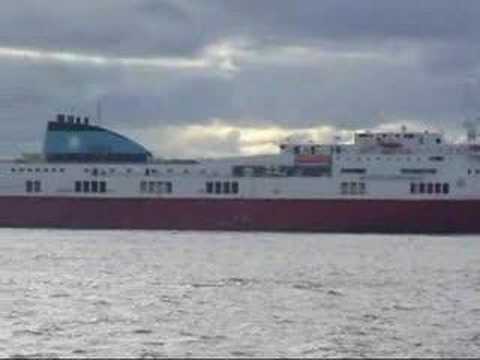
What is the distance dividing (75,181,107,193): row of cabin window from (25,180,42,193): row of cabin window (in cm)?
170

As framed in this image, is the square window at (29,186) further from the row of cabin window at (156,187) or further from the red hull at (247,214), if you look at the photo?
the row of cabin window at (156,187)

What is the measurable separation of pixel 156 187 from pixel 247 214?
4669mm

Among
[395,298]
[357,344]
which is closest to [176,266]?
[395,298]

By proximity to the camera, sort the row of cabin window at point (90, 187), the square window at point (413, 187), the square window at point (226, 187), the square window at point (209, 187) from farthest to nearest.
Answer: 1. the row of cabin window at point (90, 187)
2. the square window at point (209, 187)
3. the square window at point (226, 187)
4. the square window at point (413, 187)

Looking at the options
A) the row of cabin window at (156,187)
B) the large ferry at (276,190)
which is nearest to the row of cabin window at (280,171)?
the large ferry at (276,190)

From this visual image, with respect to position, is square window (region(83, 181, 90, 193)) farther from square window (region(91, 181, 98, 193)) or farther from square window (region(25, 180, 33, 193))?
square window (region(25, 180, 33, 193))

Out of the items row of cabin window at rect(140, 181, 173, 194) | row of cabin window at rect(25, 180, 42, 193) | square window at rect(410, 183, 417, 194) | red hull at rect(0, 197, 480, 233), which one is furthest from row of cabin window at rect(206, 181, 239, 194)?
row of cabin window at rect(25, 180, 42, 193)

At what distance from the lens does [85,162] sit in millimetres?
67312

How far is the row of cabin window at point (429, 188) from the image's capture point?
62219 mm

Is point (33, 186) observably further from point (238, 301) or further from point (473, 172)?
point (238, 301)

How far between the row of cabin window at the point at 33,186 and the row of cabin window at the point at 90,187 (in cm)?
170

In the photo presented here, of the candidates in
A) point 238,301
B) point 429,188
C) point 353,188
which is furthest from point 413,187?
point 238,301

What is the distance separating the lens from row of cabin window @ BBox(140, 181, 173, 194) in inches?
2554

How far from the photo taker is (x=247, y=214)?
63000 millimetres
